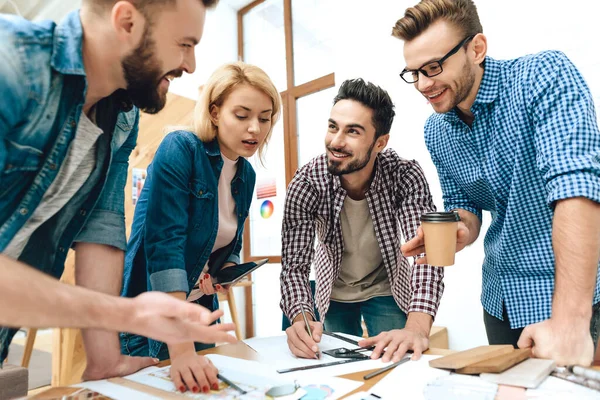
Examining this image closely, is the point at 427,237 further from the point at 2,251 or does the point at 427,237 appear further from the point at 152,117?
the point at 152,117

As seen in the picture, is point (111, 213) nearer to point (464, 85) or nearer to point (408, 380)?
point (408, 380)

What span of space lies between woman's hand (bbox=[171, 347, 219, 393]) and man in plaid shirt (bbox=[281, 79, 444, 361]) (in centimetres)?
56

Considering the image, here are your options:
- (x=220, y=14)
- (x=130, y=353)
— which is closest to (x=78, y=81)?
(x=130, y=353)

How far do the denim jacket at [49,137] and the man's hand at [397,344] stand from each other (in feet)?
2.42

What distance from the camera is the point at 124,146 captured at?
3.67 feet

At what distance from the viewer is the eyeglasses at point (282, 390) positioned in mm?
835

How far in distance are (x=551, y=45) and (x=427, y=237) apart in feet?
7.84

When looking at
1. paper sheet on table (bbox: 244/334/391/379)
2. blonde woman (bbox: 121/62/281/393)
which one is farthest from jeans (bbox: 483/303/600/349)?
blonde woman (bbox: 121/62/281/393)

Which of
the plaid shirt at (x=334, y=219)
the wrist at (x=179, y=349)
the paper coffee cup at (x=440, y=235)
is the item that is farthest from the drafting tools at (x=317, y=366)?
the plaid shirt at (x=334, y=219)

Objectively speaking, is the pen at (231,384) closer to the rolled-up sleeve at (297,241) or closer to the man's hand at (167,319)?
the man's hand at (167,319)

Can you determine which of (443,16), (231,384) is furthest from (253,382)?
(443,16)

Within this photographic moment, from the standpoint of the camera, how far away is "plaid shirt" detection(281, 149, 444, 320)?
5.16 feet

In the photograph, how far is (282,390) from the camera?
0.84 m

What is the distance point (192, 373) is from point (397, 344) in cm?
54
